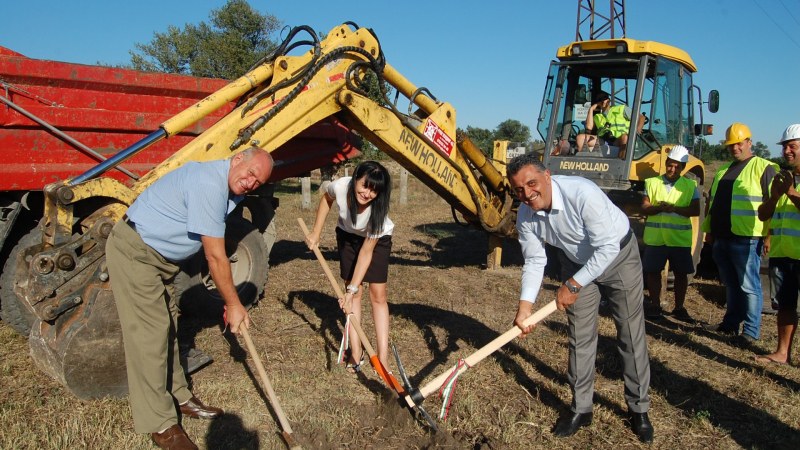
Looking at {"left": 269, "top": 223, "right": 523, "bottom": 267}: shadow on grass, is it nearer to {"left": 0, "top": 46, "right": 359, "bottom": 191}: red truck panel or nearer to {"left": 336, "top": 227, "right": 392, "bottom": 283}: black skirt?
{"left": 0, "top": 46, "right": 359, "bottom": 191}: red truck panel

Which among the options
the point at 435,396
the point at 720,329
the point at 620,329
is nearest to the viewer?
the point at 620,329

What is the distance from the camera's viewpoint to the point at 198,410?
3785mm

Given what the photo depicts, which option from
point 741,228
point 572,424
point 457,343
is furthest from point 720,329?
point 572,424

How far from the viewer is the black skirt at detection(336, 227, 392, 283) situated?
4.36 m

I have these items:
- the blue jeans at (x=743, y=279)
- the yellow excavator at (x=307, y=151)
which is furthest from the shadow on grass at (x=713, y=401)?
the yellow excavator at (x=307, y=151)

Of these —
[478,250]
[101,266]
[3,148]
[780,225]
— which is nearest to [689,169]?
[780,225]

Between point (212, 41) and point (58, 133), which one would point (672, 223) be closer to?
point (58, 133)

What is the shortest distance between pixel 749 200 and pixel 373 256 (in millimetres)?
3423

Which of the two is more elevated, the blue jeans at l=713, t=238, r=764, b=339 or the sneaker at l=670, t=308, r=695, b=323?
the blue jeans at l=713, t=238, r=764, b=339

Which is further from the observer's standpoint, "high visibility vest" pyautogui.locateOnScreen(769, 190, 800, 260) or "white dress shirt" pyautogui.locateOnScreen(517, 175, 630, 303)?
"high visibility vest" pyautogui.locateOnScreen(769, 190, 800, 260)

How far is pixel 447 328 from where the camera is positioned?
5.67 metres

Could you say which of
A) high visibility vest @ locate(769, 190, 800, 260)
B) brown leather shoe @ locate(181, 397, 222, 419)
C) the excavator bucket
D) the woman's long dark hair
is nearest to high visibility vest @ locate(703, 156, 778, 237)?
high visibility vest @ locate(769, 190, 800, 260)

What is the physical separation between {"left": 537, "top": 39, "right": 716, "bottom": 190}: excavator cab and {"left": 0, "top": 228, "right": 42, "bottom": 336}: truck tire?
5554 millimetres

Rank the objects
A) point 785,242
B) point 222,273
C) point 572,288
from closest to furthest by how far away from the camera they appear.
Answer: point 222,273, point 572,288, point 785,242
